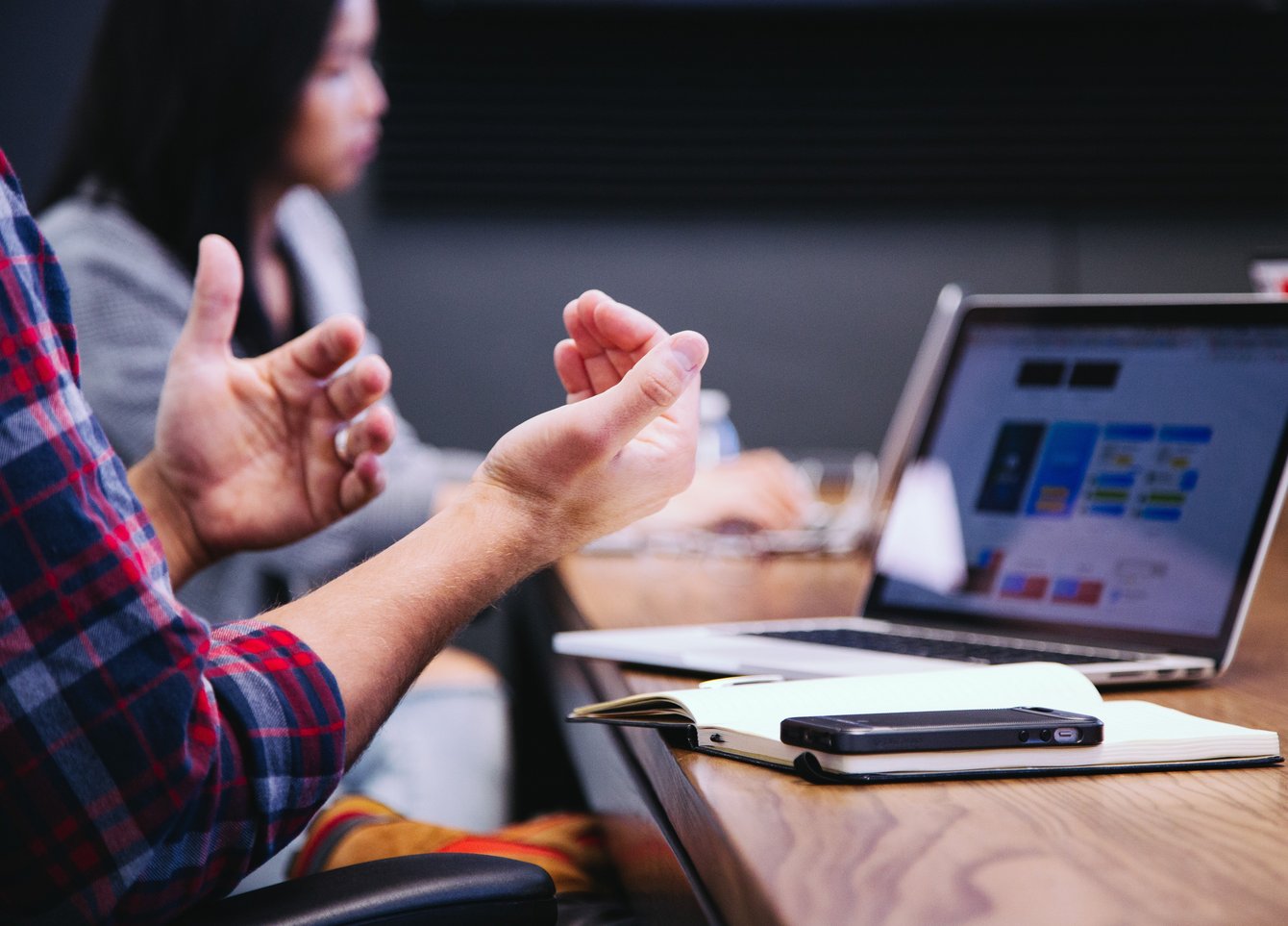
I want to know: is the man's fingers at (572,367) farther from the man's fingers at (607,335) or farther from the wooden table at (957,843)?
the wooden table at (957,843)

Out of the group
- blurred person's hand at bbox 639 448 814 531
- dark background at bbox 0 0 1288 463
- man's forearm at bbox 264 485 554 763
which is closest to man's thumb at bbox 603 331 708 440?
man's forearm at bbox 264 485 554 763

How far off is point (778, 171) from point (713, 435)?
104cm

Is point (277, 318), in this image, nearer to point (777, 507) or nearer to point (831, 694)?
point (777, 507)

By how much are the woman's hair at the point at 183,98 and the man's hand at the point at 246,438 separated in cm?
73

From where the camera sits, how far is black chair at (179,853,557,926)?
2.08 feet

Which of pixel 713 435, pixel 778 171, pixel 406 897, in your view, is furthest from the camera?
pixel 778 171

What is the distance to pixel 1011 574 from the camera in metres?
1.11

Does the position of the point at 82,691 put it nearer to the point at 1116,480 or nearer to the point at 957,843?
the point at 957,843

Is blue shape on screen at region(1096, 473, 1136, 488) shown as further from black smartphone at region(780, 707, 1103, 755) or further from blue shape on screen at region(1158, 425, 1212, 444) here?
black smartphone at region(780, 707, 1103, 755)

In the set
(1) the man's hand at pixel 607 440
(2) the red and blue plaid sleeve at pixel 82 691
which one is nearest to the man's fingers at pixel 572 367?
(1) the man's hand at pixel 607 440

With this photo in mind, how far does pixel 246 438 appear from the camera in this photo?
1.17 metres

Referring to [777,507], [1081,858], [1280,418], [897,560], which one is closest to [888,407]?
[777,507]

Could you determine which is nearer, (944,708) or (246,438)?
(944,708)

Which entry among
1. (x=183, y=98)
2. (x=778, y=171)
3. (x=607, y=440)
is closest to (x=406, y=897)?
(x=607, y=440)
